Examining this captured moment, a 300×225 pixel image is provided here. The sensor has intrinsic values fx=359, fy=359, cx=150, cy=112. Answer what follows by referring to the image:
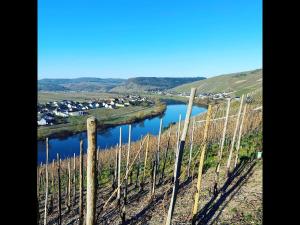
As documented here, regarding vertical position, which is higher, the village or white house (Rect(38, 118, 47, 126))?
the village

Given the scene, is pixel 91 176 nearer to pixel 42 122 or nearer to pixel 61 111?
pixel 42 122

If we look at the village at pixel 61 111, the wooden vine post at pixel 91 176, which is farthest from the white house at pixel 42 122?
the wooden vine post at pixel 91 176

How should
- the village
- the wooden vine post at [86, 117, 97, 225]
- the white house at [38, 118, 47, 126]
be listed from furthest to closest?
1. the village
2. the white house at [38, 118, 47, 126]
3. the wooden vine post at [86, 117, 97, 225]

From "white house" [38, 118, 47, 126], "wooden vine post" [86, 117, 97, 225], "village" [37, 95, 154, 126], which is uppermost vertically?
"wooden vine post" [86, 117, 97, 225]

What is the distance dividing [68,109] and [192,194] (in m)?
76.2

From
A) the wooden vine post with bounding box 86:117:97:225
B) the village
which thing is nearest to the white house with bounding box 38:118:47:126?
the village

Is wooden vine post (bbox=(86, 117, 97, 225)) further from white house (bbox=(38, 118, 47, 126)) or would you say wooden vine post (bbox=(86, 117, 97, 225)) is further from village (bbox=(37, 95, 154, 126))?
white house (bbox=(38, 118, 47, 126))

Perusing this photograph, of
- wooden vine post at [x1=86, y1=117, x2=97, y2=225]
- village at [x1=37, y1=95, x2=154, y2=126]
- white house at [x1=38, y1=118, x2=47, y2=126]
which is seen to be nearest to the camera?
wooden vine post at [x1=86, y1=117, x2=97, y2=225]

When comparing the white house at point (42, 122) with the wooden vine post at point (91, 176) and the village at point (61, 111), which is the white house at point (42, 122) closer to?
the village at point (61, 111)

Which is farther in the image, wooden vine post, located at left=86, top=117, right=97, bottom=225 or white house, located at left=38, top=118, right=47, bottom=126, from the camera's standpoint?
white house, located at left=38, top=118, right=47, bottom=126

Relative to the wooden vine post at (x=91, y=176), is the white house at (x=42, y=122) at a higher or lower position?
lower
